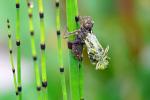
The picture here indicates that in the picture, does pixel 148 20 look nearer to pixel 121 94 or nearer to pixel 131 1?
pixel 131 1

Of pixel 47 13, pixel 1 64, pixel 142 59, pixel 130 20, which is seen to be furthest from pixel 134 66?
pixel 1 64

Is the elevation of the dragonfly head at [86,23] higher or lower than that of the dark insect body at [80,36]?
higher

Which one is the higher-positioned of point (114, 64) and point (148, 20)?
point (148, 20)

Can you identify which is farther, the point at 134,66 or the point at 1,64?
the point at 1,64

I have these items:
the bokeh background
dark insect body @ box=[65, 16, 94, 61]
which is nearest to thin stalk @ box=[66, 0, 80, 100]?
dark insect body @ box=[65, 16, 94, 61]

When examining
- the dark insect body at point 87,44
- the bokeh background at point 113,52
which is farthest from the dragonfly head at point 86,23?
the bokeh background at point 113,52

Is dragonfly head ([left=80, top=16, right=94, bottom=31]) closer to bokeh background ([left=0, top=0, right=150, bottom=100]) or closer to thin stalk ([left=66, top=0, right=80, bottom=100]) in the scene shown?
thin stalk ([left=66, top=0, right=80, bottom=100])

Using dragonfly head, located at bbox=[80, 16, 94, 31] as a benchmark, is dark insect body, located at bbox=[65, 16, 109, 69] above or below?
below

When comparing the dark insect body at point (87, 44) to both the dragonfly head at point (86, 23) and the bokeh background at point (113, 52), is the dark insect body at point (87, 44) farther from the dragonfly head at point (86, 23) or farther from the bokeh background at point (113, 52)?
the bokeh background at point (113, 52)
